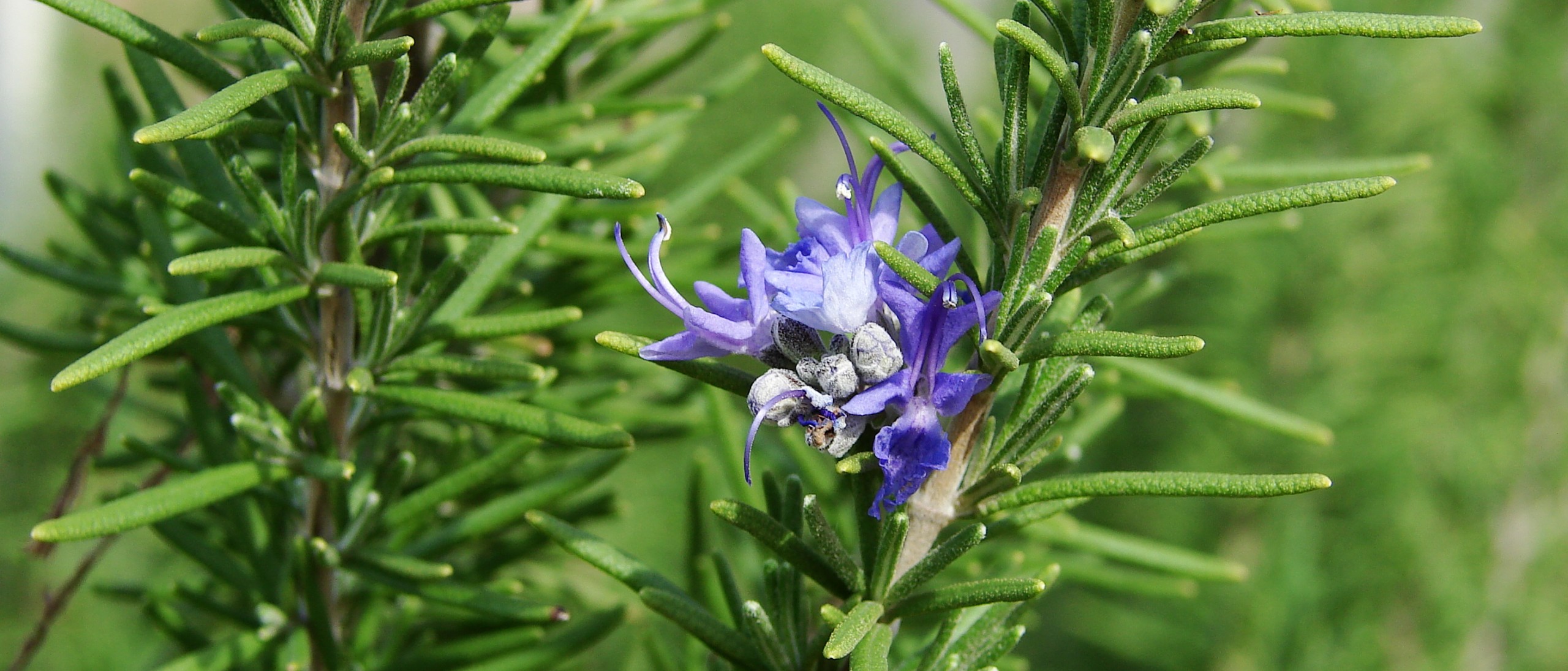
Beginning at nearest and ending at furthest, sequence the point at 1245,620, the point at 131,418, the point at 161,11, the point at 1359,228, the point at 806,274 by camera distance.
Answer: the point at 806,274 → the point at 131,418 → the point at 1245,620 → the point at 1359,228 → the point at 161,11

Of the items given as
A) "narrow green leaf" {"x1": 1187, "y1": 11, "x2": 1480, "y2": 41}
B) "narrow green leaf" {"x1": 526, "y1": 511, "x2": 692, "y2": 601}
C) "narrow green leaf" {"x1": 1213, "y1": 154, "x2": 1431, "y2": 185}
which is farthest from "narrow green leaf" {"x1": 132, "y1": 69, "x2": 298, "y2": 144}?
"narrow green leaf" {"x1": 1213, "y1": 154, "x2": 1431, "y2": 185}

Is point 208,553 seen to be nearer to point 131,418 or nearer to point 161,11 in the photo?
point 131,418

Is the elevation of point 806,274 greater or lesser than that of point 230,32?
lesser

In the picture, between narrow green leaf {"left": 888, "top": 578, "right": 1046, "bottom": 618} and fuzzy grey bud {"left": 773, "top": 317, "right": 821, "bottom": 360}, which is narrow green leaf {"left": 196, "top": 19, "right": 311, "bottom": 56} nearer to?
fuzzy grey bud {"left": 773, "top": 317, "right": 821, "bottom": 360}

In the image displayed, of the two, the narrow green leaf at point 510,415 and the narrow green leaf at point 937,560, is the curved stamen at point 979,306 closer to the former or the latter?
the narrow green leaf at point 937,560

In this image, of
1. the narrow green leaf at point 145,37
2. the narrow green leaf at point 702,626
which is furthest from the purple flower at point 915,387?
the narrow green leaf at point 145,37

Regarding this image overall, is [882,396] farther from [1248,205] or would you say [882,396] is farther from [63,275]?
[63,275]

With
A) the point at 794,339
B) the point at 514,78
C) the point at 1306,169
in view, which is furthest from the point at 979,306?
the point at 1306,169

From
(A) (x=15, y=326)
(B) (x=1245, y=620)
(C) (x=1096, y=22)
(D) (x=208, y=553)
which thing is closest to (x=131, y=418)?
(A) (x=15, y=326)
